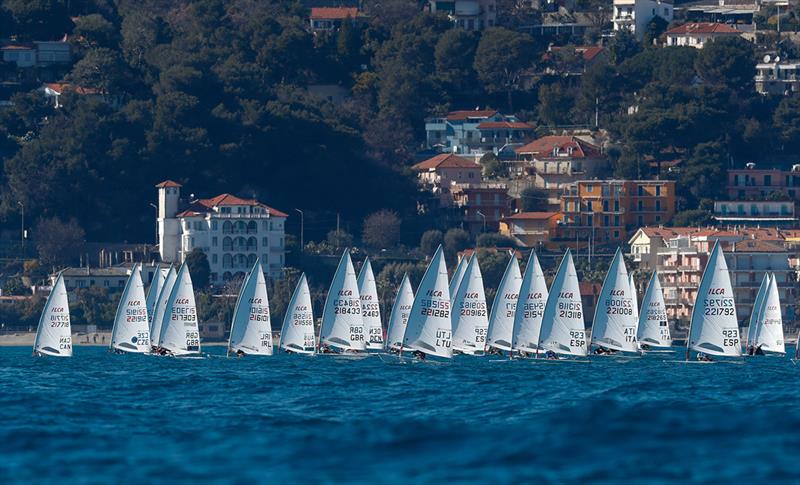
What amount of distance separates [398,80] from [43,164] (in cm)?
3899

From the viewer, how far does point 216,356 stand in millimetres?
106875

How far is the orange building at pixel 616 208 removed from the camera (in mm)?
173250

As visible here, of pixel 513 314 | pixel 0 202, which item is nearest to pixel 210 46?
pixel 0 202

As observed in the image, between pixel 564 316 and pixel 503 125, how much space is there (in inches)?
4044

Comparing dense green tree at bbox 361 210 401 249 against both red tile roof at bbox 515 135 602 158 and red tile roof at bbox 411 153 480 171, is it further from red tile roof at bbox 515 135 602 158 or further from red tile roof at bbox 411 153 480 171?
red tile roof at bbox 515 135 602 158

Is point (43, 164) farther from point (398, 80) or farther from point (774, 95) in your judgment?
point (774, 95)

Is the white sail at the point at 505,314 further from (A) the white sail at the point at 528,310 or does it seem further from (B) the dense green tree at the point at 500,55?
(B) the dense green tree at the point at 500,55

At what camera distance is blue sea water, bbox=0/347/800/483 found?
53.1 meters

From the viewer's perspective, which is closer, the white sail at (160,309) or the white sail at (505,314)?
the white sail at (505,314)

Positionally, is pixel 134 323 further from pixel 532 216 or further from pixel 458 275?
pixel 532 216

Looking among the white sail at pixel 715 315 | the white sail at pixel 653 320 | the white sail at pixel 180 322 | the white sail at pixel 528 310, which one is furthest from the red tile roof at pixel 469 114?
the white sail at pixel 715 315

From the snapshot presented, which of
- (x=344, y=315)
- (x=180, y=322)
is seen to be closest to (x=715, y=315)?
(x=344, y=315)

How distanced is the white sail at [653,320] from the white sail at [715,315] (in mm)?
4481

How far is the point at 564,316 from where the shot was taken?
297 ft
